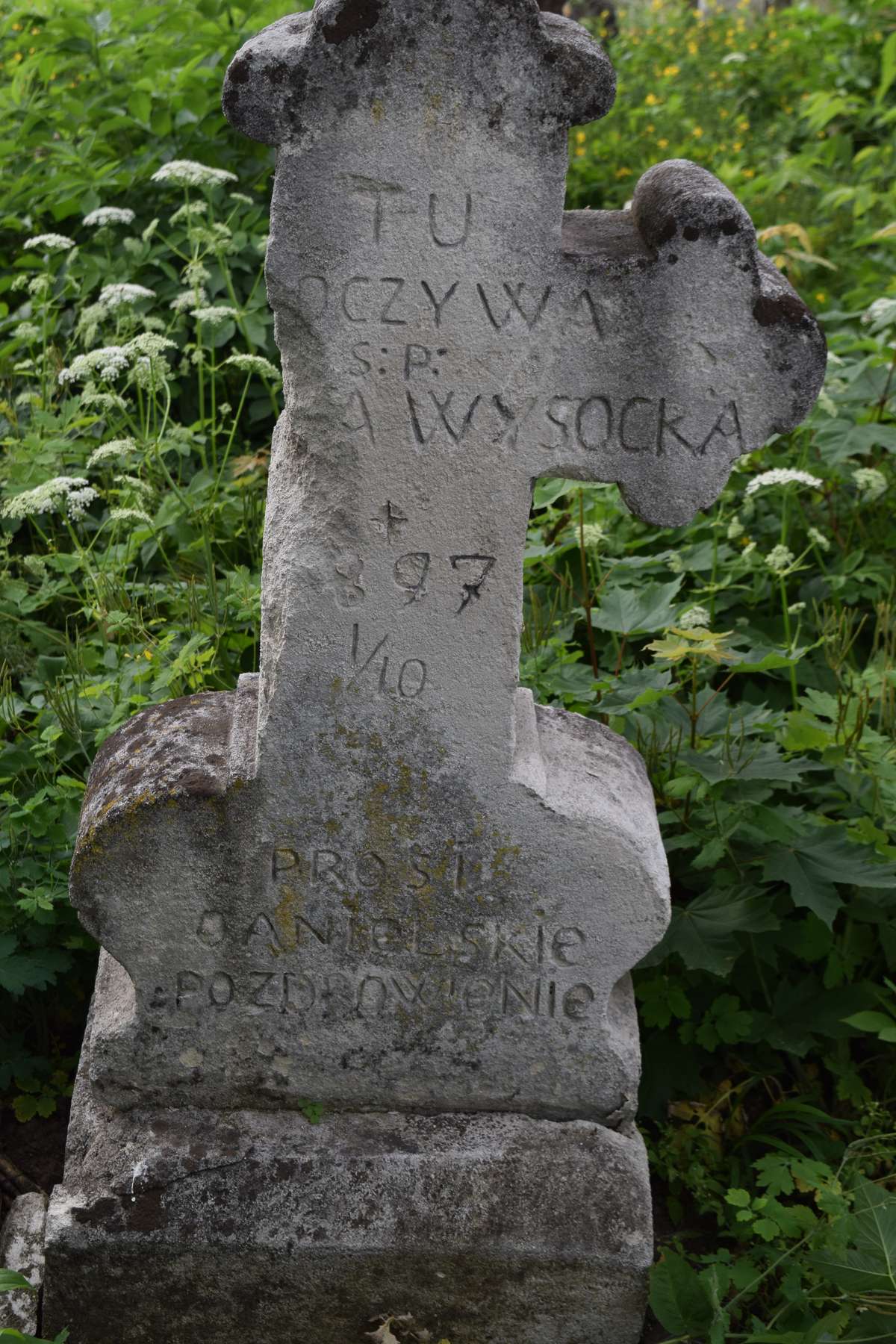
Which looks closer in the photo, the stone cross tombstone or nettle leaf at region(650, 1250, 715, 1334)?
the stone cross tombstone

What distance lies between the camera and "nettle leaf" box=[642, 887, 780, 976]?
2730mm

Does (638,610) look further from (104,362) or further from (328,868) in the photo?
(104,362)

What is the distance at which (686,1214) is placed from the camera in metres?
2.71

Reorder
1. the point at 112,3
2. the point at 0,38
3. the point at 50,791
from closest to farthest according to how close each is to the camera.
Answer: the point at 50,791
the point at 112,3
the point at 0,38

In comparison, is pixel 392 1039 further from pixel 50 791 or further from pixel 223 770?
pixel 50 791

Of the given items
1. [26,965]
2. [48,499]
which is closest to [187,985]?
[26,965]

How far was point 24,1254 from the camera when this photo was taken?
96.7 inches

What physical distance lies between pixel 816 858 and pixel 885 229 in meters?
2.68

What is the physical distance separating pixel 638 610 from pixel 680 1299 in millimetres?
1506

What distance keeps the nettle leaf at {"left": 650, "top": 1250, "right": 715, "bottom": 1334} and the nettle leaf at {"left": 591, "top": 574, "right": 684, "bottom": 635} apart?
→ 138cm

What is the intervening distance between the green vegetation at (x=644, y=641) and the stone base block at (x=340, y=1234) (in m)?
0.20

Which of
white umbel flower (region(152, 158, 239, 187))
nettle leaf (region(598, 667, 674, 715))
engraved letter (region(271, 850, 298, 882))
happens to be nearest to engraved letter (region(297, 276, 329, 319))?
engraved letter (region(271, 850, 298, 882))

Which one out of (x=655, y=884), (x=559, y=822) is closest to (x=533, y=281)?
(x=559, y=822)

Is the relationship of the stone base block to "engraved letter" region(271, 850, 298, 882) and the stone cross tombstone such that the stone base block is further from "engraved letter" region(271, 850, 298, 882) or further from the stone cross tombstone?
"engraved letter" region(271, 850, 298, 882)
